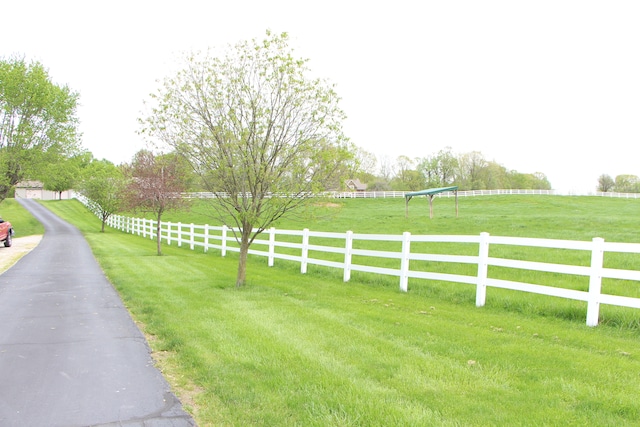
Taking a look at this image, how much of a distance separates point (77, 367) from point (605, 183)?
108822 millimetres

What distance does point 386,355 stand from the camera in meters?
5.32

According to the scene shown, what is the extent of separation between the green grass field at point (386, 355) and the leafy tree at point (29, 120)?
26.9 m

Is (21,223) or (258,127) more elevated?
(258,127)

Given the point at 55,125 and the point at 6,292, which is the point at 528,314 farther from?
the point at 55,125

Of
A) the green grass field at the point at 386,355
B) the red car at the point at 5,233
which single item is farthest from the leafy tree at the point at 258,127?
the red car at the point at 5,233

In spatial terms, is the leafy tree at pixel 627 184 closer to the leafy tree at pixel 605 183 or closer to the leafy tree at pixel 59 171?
the leafy tree at pixel 605 183

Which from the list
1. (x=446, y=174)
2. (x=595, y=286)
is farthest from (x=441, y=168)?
(x=595, y=286)

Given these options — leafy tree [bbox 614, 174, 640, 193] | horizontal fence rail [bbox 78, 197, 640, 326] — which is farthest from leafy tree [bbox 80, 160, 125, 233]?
leafy tree [bbox 614, 174, 640, 193]

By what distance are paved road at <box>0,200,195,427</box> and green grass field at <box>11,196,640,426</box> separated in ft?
0.93

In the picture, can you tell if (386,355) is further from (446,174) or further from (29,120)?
(446,174)

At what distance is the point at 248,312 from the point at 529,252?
9.34 meters

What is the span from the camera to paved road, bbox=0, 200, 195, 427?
4031 millimetres

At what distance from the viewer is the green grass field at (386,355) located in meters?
3.85

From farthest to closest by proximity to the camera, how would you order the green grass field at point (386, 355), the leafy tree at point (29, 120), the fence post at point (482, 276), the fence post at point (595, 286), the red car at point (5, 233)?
1. the leafy tree at point (29, 120)
2. the red car at point (5, 233)
3. the fence post at point (482, 276)
4. the fence post at point (595, 286)
5. the green grass field at point (386, 355)
